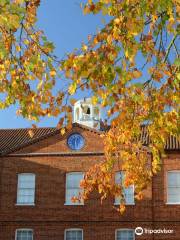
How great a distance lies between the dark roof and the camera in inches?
1316

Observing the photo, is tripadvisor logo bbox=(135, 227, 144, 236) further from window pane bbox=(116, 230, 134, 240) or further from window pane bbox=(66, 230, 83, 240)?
window pane bbox=(66, 230, 83, 240)

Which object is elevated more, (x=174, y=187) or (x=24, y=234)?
(x=174, y=187)

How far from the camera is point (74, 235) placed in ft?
108

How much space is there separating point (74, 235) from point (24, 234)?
2.96 meters

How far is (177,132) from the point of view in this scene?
12836mm

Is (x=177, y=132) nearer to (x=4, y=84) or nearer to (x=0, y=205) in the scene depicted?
(x=4, y=84)

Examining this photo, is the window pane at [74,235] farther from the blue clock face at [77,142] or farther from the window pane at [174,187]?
the window pane at [174,187]

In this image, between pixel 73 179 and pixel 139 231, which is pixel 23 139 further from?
pixel 139 231

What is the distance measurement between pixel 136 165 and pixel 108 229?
17.2 metres

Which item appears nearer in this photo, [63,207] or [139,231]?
[139,231]

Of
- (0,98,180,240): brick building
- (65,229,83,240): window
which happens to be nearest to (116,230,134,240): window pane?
(0,98,180,240): brick building

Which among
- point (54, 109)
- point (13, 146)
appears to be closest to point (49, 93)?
point (54, 109)

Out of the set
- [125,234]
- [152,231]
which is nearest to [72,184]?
[125,234]

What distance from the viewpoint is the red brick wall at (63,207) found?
3234cm
